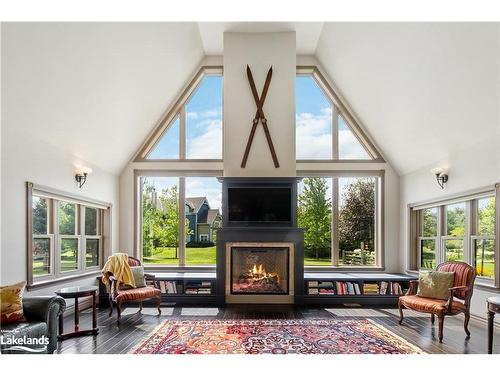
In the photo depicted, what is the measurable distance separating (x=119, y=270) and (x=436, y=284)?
4.34m

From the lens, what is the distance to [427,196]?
6.86 metres

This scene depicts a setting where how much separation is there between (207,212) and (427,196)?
3.97m

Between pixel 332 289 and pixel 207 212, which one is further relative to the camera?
pixel 207 212

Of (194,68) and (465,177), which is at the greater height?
(194,68)

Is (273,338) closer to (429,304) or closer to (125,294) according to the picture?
(429,304)

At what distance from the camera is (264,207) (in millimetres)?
6715

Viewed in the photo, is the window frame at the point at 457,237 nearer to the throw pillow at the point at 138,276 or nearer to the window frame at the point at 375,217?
the window frame at the point at 375,217

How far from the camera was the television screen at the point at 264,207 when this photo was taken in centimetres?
671

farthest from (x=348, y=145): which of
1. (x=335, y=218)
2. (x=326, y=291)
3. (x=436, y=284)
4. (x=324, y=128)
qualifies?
(x=436, y=284)

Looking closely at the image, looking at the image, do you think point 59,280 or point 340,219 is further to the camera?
point 340,219

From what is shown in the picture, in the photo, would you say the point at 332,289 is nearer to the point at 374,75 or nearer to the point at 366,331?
the point at 366,331

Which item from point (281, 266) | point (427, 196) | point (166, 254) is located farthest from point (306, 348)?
point (166, 254)
